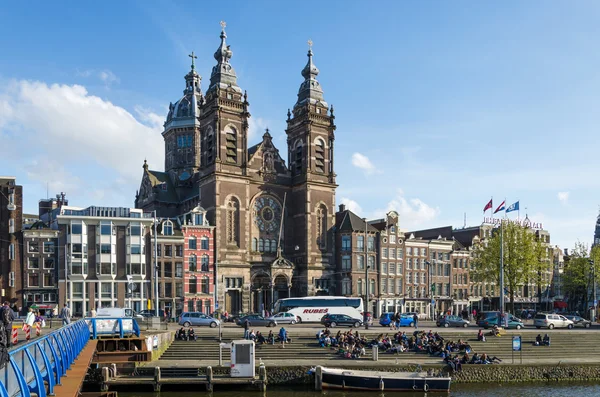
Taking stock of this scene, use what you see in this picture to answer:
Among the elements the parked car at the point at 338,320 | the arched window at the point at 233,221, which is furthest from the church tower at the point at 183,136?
the parked car at the point at 338,320

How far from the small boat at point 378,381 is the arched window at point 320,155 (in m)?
59.7

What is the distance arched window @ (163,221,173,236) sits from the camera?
86250 mm

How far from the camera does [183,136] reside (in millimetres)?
125125

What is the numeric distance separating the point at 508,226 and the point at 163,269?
48.2m

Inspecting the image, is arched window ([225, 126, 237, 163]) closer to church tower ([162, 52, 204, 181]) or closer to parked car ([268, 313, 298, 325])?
church tower ([162, 52, 204, 181])

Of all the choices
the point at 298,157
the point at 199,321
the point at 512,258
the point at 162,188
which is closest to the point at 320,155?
the point at 298,157

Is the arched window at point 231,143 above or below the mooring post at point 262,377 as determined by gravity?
above

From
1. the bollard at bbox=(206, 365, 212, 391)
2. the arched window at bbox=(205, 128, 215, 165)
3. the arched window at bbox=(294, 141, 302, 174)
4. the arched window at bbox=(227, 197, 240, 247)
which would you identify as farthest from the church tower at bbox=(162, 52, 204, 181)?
the bollard at bbox=(206, 365, 212, 391)

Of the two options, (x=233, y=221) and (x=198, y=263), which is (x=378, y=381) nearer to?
(x=198, y=263)

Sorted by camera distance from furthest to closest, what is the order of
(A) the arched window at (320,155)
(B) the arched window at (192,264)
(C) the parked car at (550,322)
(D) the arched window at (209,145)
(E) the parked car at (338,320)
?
(A) the arched window at (320,155), (D) the arched window at (209,145), (B) the arched window at (192,264), (E) the parked car at (338,320), (C) the parked car at (550,322)

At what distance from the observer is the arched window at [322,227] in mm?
97125

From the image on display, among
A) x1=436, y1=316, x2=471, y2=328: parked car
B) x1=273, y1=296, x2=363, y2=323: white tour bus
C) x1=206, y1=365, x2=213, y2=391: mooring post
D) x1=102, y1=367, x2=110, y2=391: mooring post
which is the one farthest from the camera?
x1=273, y1=296, x2=363, y2=323: white tour bus

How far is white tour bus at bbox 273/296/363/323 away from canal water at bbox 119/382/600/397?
92.5 feet

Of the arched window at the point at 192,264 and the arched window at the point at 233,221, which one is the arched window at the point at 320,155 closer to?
the arched window at the point at 233,221
